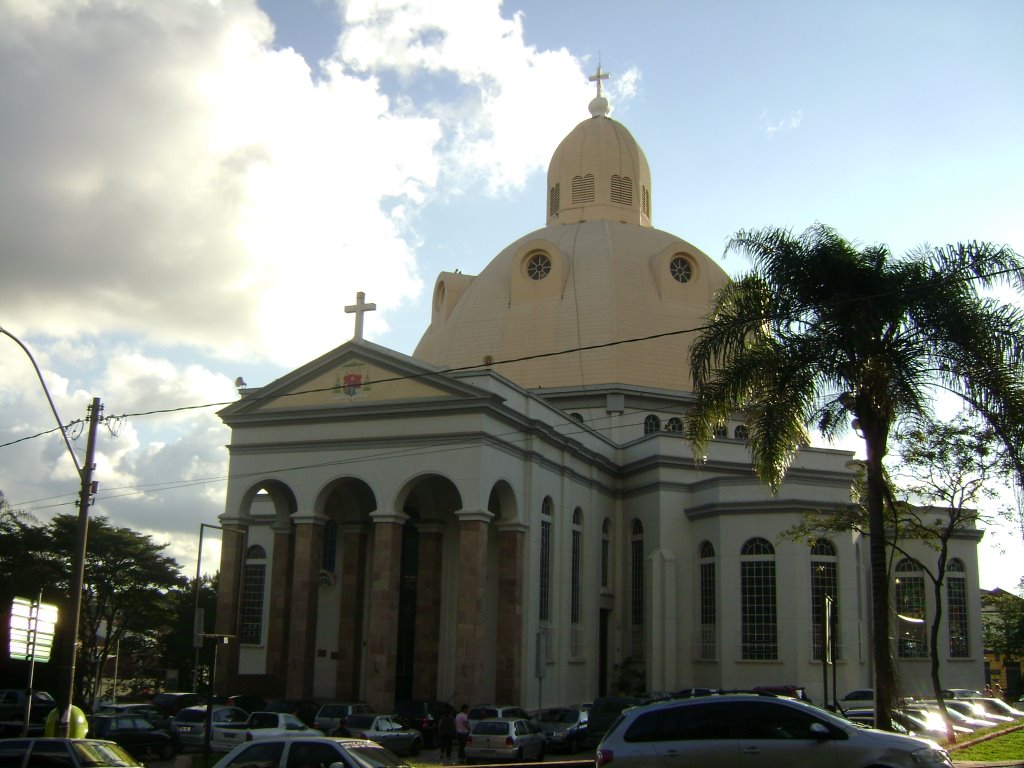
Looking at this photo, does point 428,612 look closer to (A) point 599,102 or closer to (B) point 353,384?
(B) point 353,384

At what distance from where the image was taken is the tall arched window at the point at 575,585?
125 ft

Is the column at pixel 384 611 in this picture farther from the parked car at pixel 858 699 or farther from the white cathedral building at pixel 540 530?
the parked car at pixel 858 699

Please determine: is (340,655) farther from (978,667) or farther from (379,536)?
(978,667)

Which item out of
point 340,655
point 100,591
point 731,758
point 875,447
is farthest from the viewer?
point 100,591

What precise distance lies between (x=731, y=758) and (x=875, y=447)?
8.60 m

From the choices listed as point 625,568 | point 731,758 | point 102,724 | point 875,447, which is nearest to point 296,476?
point 102,724

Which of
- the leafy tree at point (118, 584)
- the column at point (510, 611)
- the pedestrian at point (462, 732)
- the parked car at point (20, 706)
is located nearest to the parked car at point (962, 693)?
the column at point (510, 611)

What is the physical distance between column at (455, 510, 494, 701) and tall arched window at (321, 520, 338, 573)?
7.85m

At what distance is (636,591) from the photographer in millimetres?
41312

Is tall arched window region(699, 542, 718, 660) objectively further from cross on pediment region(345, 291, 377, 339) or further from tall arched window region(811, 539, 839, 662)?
cross on pediment region(345, 291, 377, 339)

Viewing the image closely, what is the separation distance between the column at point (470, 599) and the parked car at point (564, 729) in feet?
8.32

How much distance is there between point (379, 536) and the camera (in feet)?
109

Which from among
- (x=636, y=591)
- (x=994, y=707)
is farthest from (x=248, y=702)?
(x=994, y=707)

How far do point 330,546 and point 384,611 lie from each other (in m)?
7.70
